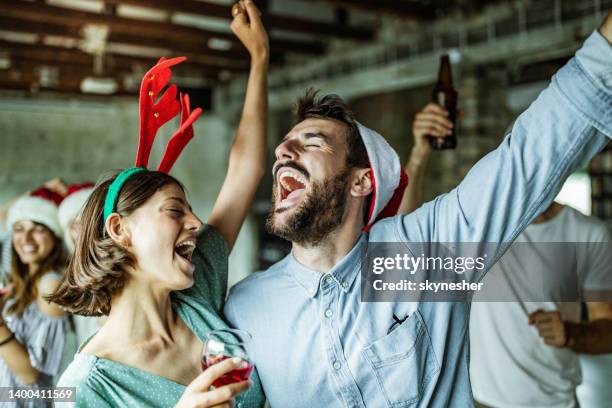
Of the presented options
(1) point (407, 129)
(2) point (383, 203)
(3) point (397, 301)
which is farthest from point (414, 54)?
(3) point (397, 301)

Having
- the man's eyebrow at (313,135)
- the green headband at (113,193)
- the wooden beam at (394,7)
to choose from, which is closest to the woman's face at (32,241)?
the green headband at (113,193)

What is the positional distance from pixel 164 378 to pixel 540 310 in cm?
137

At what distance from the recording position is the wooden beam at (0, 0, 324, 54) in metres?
3.97

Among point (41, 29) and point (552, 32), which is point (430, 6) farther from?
point (41, 29)

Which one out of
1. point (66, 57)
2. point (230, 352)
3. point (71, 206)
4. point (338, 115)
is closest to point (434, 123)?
point (338, 115)

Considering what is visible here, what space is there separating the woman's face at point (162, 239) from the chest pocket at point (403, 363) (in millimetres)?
529

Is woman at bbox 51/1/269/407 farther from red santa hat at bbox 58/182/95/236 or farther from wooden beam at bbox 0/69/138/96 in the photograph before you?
wooden beam at bbox 0/69/138/96

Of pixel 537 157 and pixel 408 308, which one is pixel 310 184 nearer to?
pixel 408 308

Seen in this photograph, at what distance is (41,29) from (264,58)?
3.38m

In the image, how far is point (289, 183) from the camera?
5.65 feet

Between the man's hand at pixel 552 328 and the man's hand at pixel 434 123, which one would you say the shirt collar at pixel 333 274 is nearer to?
the man's hand at pixel 434 123

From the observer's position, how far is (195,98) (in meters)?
7.06

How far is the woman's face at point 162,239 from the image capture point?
153 centimetres

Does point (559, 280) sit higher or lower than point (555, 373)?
higher
